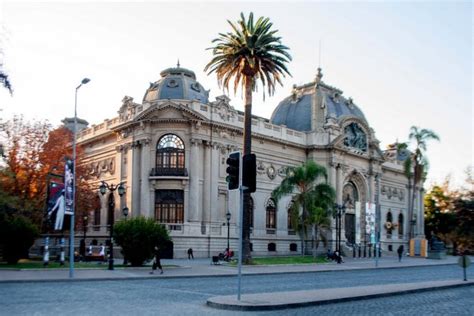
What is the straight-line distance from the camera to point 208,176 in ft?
178

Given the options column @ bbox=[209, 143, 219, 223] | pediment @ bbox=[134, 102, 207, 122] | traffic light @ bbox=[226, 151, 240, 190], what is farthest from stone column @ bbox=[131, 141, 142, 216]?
traffic light @ bbox=[226, 151, 240, 190]

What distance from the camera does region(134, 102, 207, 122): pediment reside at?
173 ft

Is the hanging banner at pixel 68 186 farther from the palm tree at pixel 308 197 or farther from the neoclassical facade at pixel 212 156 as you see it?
the palm tree at pixel 308 197

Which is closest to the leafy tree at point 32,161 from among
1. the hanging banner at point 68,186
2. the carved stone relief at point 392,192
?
the hanging banner at point 68,186

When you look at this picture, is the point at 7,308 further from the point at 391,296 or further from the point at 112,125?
the point at 112,125

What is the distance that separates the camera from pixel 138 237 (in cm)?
3462

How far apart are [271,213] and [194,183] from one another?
499 inches

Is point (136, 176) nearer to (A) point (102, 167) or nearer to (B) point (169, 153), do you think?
(B) point (169, 153)

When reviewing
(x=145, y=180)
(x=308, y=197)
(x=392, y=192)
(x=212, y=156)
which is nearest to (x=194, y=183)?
(x=212, y=156)

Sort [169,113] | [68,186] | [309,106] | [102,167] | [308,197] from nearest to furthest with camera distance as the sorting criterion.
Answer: [68,186] < [308,197] < [169,113] < [102,167] < [309,106]

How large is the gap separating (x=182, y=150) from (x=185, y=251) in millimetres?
9575

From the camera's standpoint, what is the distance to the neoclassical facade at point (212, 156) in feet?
174

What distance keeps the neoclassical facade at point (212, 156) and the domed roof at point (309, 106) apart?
0.14 metres

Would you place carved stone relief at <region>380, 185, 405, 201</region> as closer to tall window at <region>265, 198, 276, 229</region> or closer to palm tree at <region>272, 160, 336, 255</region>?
tall window at <region>265, 198, 276, 229</region>
